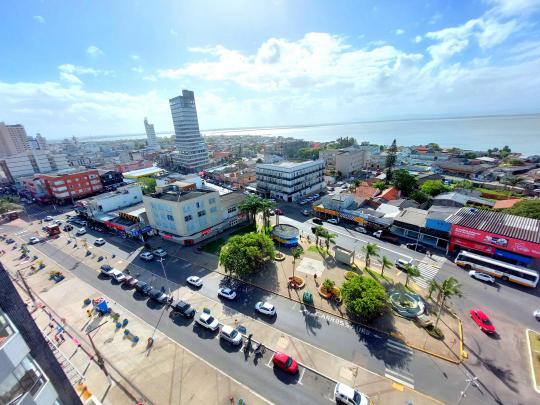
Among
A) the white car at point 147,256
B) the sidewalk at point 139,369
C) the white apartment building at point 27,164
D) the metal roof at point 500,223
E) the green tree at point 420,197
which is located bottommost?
the sidewalk at point 139,369

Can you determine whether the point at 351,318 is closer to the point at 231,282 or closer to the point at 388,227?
the point at 231,282

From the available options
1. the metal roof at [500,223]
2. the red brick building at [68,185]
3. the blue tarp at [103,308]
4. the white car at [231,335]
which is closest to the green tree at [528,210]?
the metal roof at [500,223]

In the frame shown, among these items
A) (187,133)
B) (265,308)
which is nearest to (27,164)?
(187,133)

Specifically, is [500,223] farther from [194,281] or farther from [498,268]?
[194,281]

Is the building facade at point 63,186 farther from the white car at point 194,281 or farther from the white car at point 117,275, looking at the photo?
the white car at point 194,281

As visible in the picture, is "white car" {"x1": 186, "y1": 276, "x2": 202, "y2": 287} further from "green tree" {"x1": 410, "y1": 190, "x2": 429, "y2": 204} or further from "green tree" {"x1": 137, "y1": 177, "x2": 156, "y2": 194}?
"green tree" {"x1": 410, "y1": 190, "x2": 429, "y2": 204}
